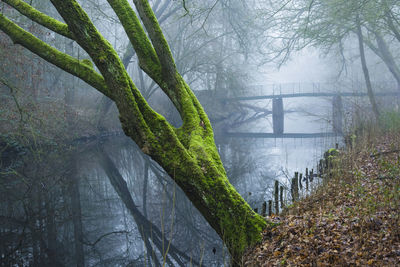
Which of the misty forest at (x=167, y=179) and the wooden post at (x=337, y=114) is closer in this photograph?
the misty forest at (x=167, y=179)

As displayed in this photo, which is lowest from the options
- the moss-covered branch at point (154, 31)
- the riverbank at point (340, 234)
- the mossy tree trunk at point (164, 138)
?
the riverbank at point (340, 234)

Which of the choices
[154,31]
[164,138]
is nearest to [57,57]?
[154,31]

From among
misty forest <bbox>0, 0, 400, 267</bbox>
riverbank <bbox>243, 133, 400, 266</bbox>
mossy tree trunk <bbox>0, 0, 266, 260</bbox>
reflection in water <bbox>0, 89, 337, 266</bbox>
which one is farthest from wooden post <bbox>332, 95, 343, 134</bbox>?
mossy tree trunk <bbox>0, 0, 266, 260</bbox>

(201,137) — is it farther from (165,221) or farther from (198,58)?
(198,58)

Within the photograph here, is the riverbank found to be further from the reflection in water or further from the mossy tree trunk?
the reflection in water

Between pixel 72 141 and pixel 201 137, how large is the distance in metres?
11.4

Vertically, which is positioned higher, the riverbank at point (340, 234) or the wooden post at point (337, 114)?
the wooden post at point (337, 114)

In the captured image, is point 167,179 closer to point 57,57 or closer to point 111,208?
point 111,208

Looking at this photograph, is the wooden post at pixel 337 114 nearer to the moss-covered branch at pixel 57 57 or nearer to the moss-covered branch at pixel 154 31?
the moss-covered branch at pixel 154 31

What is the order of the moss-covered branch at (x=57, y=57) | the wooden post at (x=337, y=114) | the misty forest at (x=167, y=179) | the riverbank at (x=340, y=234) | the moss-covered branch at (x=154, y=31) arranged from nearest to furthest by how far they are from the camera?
the riverbank at (x=340, y=234)
the misty forest at (x=167, y=179)
the moss-covered branch at (x=154, y=31)
the moss-covered branch at (x=57, y=57)
the wooden post at (x=337, y=114)

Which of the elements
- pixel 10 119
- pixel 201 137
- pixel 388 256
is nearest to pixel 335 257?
pixel 388 256

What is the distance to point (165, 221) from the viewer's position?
6.93 metres

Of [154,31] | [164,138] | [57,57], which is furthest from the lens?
[57,57]

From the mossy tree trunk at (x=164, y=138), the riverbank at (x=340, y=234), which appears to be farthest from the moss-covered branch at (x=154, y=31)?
the riverbank at (x=340, y=234)
